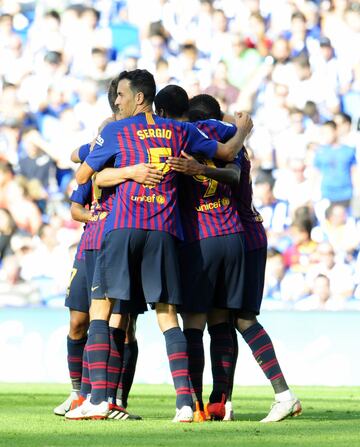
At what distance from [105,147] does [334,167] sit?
7.89 meters

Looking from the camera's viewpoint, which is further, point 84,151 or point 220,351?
point 84,151

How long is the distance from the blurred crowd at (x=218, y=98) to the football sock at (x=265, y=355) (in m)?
6.25

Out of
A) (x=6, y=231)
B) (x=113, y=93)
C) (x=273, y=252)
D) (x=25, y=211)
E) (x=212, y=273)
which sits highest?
(x=113, y=93)

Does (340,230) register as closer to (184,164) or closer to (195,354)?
(195,354)

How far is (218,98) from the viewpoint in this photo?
1467cm

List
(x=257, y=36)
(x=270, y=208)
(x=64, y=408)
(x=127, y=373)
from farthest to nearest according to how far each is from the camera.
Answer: (x=257, y=36) → (x=270, y=208) → (x=64, y=408) → (x=127, y=373)

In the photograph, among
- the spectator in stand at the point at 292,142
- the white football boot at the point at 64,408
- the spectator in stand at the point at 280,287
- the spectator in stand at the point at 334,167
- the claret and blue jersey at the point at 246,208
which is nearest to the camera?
the claret and blue jersey at the point at 246,208

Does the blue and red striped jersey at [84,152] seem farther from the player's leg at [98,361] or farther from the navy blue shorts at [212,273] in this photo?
the player's leg at [98,361]

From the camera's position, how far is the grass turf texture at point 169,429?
16.8ft

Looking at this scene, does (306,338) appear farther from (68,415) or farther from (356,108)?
(68,415)

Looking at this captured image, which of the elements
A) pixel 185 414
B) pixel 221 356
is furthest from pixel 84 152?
pixel 185 414

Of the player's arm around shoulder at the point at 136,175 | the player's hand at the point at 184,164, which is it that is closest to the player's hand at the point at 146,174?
the player's arm around shoulder at the point at 136,175

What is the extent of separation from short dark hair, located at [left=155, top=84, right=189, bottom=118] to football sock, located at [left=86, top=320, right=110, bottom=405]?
1372 mm

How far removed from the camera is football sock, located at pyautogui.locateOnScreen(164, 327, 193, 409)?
20.0 feet
